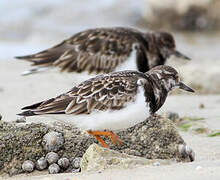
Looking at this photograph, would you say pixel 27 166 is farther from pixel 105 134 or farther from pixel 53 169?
pixel 105 134

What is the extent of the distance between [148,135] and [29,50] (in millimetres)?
5806

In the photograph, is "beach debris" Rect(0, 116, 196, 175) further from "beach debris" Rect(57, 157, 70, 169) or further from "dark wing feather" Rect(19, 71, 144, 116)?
"dark wing feather" Rect(19, 71, 144, 116)

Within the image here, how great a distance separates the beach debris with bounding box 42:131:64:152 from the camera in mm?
3244

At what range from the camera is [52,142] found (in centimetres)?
325

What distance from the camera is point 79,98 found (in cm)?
330

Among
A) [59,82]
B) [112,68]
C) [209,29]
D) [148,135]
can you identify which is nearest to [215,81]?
[112,68]

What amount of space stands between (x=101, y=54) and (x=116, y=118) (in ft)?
7.45

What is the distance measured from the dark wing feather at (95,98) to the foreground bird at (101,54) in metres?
1.97

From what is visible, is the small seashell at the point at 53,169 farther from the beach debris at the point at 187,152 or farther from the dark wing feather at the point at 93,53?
the dark wing feather at the point at 93,53

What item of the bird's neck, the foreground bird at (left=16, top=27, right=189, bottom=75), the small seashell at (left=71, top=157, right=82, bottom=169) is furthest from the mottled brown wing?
the small seashell at (left=71, top=157, right=82, bottom=169)

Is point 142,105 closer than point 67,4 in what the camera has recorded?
Yes

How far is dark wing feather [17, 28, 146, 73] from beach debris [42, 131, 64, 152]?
2.16m

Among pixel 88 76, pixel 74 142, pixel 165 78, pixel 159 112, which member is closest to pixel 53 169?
pixel 74 142

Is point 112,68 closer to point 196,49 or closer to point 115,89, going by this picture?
point 115,89
